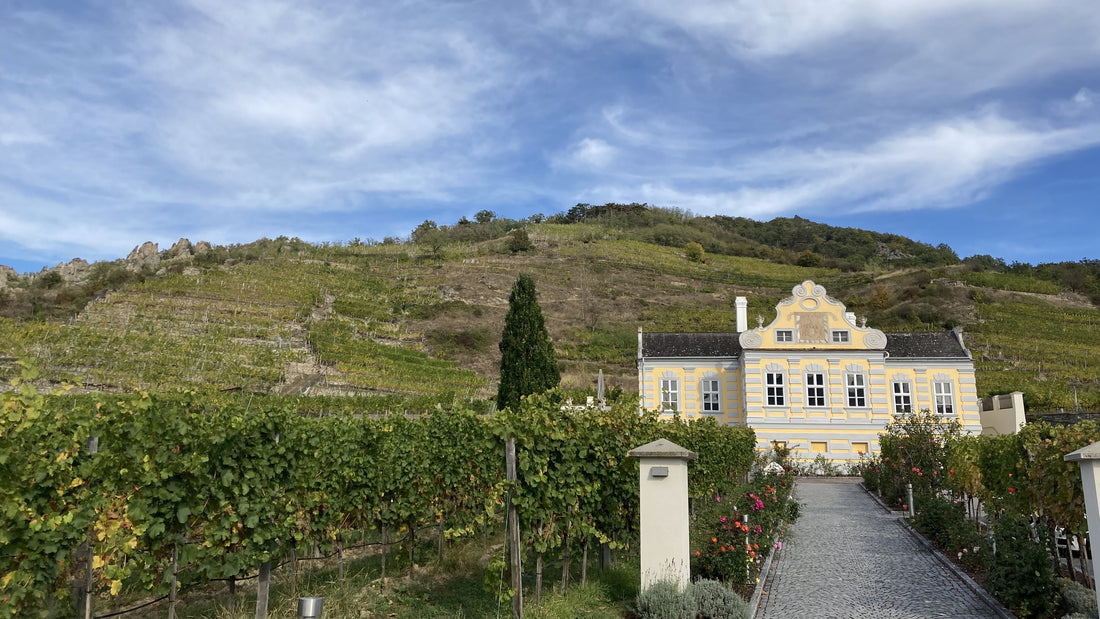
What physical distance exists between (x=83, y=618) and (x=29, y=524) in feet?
4.53

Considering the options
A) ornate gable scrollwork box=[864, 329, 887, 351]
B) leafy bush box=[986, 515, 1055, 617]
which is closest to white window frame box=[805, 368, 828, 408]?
ornate gable scrollwork box=[864, 329, 887, 351]

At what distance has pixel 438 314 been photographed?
198ft

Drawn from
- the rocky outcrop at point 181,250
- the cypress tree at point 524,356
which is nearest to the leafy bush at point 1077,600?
the cypress tree at point 524,356

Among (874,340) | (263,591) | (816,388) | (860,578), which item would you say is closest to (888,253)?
(874,340)

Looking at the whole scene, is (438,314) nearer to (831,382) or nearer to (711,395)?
(711,395)

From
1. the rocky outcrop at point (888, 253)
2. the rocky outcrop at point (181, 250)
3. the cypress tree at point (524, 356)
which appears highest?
the rocky outcrop at point (888, 253)

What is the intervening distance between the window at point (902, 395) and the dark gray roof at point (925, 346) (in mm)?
1340

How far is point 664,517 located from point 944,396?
101ft

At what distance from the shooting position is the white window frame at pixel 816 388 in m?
32.4

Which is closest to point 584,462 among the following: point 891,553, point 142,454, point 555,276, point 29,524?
point 142,454

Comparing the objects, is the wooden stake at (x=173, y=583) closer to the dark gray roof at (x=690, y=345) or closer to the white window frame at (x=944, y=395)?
the dark gray roof at (x=690, y=345)

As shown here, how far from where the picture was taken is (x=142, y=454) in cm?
630

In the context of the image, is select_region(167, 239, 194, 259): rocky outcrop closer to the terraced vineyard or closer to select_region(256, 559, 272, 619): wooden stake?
select_region(256, 559, 272, 619): wooden stake

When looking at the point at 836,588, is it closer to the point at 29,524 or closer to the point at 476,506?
the point at 476,506
